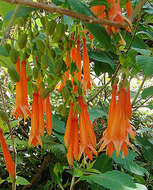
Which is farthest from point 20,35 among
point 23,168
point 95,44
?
point 23,168

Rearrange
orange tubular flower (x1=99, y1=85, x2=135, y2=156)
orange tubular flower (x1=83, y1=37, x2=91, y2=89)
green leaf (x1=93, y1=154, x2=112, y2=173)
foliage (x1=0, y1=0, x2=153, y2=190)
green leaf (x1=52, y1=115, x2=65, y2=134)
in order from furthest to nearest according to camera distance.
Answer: green leaf (x1=93, y1=154, x2=112, y2=173)
green leaf (x1=52, y1=115, x2=65, y2=134)
orange tubular flower (x1=83, y1=37, x2=91, y2=89)
orange tubular flower (x1=99, y1=85, x2=135, y2=156)
foliage (x1=0, y1=0, x2=153, y2=190)

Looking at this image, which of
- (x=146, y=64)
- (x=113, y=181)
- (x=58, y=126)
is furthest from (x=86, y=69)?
(x=113, y=181)

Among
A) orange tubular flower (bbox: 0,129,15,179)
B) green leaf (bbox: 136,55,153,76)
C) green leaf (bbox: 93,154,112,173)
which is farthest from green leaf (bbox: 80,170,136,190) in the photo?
green leaf (bbox: 136,55,153,76)

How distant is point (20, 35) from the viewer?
2.01 ft

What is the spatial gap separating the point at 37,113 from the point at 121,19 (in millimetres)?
391

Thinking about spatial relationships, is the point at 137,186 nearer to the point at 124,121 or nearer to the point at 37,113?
the point at 124,121

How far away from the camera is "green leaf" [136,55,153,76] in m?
0.80

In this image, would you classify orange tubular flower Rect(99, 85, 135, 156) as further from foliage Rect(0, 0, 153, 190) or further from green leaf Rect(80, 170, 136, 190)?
green leaf Rect(80, 170, 136, 190)

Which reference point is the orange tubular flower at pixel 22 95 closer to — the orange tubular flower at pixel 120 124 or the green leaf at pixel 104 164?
the orange tubular flower at pixel 120 124

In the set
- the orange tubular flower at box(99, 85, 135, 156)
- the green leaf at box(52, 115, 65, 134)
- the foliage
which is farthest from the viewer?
the green leaf at box(52, 115, 65, 134)

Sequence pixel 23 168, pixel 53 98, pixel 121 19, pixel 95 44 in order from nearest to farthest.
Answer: pixel 121 19, pixel 95 44, pixel 23 168, pixel 53 98

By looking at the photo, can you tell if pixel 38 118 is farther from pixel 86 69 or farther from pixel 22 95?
pixel 86 69

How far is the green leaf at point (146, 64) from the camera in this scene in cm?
80

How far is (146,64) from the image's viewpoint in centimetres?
83
